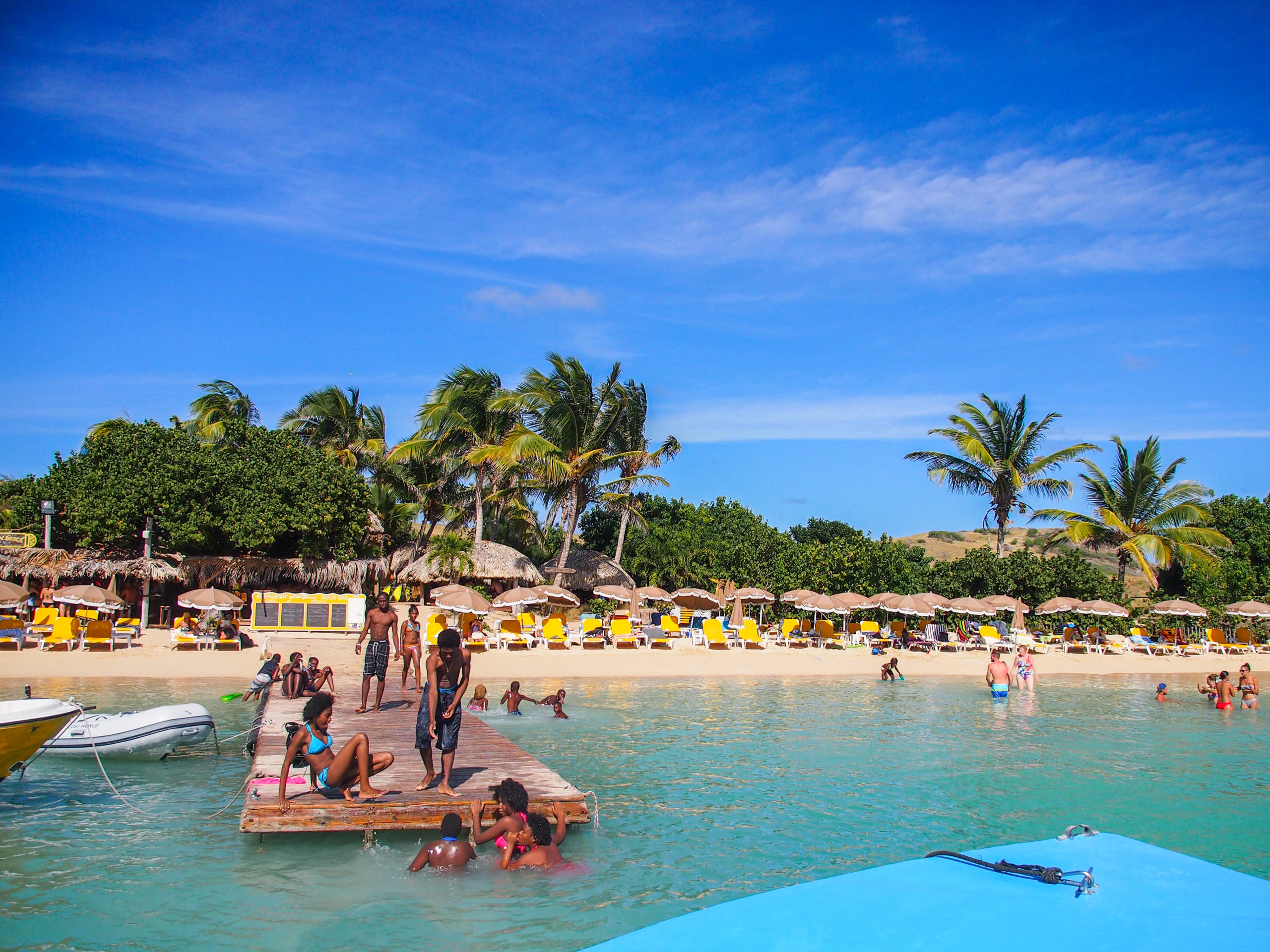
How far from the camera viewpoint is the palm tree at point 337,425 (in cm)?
3622

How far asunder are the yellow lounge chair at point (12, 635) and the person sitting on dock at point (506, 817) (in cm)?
1733

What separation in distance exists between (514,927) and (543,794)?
167cm

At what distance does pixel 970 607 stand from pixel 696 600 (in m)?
8.44

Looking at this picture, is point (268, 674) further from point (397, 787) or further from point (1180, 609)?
point (1180, 609)

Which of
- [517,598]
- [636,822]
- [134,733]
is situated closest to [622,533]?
[517,598]

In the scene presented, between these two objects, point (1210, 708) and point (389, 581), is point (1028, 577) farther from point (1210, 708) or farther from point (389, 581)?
point (389, 581)

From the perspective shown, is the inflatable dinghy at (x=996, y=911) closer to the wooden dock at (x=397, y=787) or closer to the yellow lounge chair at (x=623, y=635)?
the wooden dock at (x=397, y=787)

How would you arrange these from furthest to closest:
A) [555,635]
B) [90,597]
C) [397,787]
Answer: [555,635]
[90,597]
[397,787]

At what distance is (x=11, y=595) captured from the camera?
68.0 feet

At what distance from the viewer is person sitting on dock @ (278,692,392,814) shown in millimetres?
7656

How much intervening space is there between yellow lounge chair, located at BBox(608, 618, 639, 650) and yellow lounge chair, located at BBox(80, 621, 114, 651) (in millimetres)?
12003

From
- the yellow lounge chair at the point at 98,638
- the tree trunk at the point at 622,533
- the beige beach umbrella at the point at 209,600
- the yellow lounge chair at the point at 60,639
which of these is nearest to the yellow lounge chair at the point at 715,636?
the tree trunk at the point at 622,533

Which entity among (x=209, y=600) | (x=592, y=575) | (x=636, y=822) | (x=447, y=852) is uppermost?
(x=592, y=575)

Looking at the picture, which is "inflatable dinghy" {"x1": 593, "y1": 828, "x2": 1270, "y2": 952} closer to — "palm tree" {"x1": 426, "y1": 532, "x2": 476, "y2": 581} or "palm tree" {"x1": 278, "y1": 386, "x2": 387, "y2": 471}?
"palm tree" {"x1": 426, "y1": 532, "x2": 476, "y2": 581}
